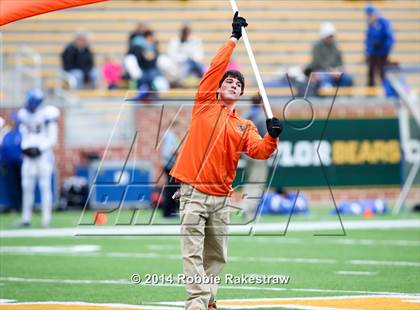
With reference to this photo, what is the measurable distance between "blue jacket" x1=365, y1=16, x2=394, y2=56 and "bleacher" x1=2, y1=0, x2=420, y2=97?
256 cm

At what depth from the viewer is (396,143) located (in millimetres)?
22484

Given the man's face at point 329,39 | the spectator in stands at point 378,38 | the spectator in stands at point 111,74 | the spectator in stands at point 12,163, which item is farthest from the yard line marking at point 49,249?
the spectator in stands at point 378,38

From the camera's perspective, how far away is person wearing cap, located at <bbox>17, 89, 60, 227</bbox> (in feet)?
58.5

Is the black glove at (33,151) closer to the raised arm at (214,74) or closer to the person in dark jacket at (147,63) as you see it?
the person in dark jacket at (147,63)

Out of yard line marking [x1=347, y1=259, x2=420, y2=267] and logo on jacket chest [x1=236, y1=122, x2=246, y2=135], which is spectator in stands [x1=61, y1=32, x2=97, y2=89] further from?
logo on jacket chest [x1=236, y1=122, x2=246, y2=135]

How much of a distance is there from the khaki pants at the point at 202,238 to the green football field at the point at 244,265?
0.80m

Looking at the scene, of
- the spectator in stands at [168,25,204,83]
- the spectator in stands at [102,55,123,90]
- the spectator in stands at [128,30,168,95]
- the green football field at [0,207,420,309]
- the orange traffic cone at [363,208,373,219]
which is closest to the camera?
the green football field at [0,207,420,309]

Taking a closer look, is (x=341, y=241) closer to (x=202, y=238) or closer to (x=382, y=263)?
(x=382, y=263)

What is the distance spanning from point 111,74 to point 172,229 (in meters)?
7.01

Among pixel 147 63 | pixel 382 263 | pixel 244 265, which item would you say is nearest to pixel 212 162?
pixel 244 265

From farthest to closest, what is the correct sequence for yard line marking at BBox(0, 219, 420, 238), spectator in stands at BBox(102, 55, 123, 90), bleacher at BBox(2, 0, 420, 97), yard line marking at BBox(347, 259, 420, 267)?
1. bleacher at BBox(2, 0, 420, 97)
2. spectator in stands at BBox(102, 55, 123, 90)
3. yard line marking at BBox(0, 219, 420, 238)
4. yard line marking at BBox(347, 259, 420, 267)

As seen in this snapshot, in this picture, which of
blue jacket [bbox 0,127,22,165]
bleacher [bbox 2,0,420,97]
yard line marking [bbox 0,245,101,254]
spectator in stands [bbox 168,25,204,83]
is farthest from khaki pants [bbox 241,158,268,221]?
bleacher [bbox 2,0,420,97]

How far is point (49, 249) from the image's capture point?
563 inches

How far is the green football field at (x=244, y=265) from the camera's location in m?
9.68
